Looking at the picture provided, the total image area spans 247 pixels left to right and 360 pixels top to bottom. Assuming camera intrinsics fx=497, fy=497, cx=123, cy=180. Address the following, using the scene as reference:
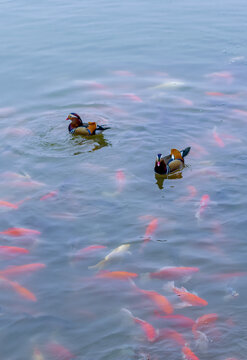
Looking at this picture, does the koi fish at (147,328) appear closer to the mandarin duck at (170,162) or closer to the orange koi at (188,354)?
the orange koi at (188,354)

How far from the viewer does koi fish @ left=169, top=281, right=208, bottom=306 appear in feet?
21.7

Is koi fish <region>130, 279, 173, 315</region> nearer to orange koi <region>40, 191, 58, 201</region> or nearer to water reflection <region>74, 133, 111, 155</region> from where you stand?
orange koi <region>40, 191, 58, 201</region>

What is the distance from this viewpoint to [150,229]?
328 inches

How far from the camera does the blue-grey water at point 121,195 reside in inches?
250

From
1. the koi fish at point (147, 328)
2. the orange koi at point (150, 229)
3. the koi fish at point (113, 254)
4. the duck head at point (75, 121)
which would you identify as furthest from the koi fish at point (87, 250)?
A: the duck head at point (75, 121)

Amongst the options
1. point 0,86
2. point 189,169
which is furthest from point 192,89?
point 0,86

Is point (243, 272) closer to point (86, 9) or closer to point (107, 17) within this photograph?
point (107, 17)

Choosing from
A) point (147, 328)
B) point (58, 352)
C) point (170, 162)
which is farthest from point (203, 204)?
point (58, 352)

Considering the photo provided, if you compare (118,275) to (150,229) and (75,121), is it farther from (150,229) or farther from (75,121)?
(75,121)

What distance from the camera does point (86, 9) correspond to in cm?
2441

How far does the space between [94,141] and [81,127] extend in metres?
0.46

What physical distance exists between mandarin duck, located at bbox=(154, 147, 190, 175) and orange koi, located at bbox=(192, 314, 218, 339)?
4.17 metres

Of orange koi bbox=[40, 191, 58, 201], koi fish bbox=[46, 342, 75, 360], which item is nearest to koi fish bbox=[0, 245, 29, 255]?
orange koi bbox=[40, 191, 58, 201]

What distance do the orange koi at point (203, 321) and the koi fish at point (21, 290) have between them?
7.46 ft
